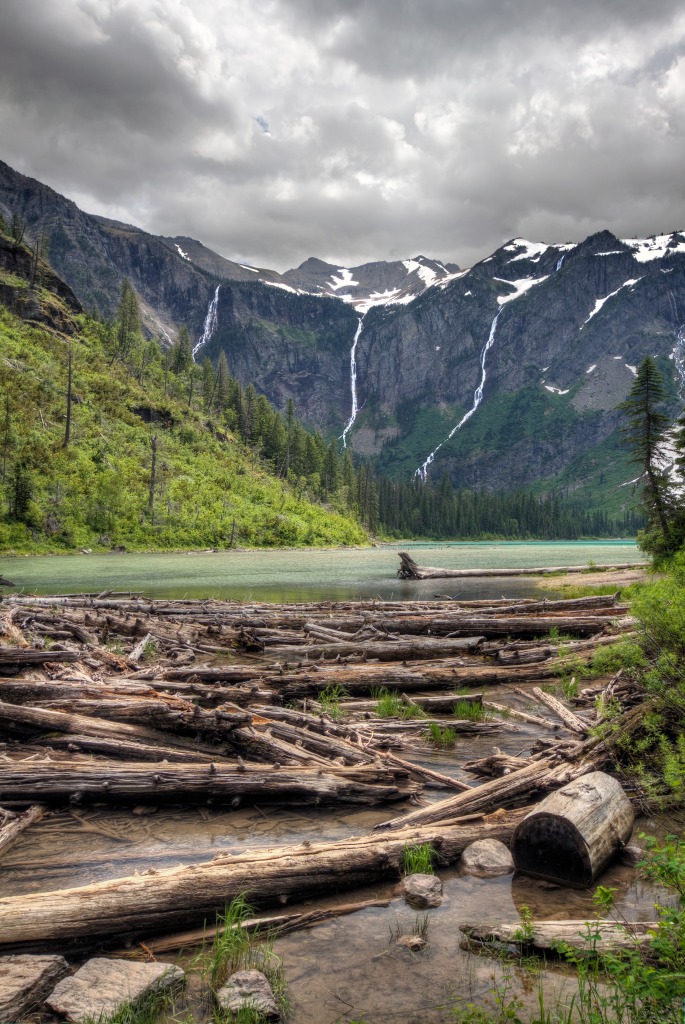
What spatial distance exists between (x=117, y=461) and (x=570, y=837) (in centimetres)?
7700

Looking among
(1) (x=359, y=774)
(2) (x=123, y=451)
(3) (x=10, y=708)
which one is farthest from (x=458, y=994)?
(2) (x=123, y=451)

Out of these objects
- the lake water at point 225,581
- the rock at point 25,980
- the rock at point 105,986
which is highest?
the rock at point 25,980

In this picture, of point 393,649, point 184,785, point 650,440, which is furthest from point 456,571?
point 184,785

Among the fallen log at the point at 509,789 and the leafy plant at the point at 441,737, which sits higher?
the fallen log at the point at 509,789

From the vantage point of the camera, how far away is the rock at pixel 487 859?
6547mm

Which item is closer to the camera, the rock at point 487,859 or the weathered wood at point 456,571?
the rock at point 487,859

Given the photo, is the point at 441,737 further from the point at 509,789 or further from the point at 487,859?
the point at 487,859

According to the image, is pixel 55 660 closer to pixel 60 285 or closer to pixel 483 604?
pixel 483 604

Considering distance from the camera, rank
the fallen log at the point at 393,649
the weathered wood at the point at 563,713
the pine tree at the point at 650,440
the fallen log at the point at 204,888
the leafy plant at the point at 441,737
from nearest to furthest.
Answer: the fallen log at the point at 204,888 < the weathered wood at the point at 563,713 < the leafy plant at the point at 441,737 < the fallen log at the point at 393,649 < the pine tree at the point at 650,440

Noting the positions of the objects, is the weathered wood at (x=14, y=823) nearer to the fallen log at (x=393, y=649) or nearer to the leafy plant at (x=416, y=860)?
the leafy plant at (x=416, y=860)

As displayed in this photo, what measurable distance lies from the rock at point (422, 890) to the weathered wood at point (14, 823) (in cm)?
490

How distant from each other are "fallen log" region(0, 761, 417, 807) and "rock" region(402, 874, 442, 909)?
6.50 feet

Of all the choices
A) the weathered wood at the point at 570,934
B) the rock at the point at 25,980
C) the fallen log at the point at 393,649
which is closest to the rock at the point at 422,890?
the weathered wood at the point at 570,934

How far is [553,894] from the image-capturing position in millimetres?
6121
